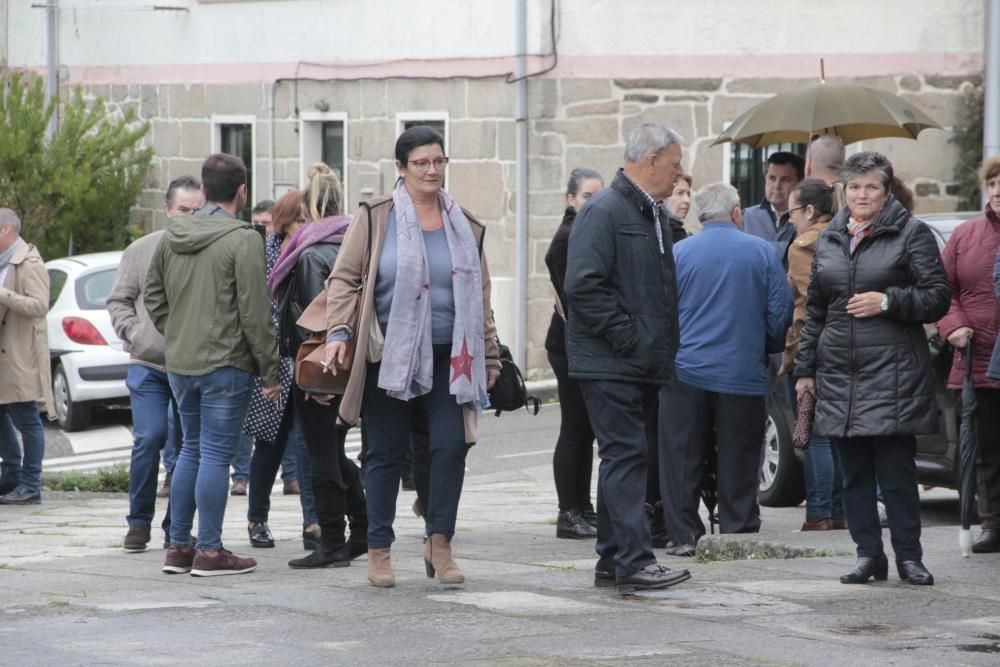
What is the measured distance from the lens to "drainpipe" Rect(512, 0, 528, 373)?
20203 millimetres

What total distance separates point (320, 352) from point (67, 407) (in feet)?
32.0

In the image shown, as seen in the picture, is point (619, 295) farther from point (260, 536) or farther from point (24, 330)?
point (24, 330)

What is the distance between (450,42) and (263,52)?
298 cm

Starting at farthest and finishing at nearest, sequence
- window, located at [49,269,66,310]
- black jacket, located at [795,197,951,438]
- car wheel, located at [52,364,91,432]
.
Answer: window, located at [49,269,66,310], car wheel, located at [52,364,91,432], black jacket, located at [795,197,951,438]

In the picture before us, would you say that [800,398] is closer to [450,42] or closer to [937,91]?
[937,91]

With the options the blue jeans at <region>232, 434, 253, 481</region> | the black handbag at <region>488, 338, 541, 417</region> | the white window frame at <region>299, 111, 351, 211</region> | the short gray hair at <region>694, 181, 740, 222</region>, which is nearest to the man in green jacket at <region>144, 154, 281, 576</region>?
the black handbag at <region>488, 338, 541, 417</region>

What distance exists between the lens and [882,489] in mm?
8141

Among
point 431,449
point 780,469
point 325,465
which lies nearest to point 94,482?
point 780,469

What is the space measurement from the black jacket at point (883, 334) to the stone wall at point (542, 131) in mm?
11294

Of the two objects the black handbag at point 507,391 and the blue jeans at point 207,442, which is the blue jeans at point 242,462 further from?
the black handbag at point 507,391

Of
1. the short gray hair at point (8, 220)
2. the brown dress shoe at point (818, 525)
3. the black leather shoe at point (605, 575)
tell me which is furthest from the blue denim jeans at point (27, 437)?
the black leather shoe at point (605, 575)

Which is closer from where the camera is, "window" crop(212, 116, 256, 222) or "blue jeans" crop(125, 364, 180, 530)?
"blue jeans" crop(125, 364, 180, 530)

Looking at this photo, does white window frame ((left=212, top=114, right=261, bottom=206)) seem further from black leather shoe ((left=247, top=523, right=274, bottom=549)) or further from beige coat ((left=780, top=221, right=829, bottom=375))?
beige coat ((left=780, top=221, right=829, bottom=375))

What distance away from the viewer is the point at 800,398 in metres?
8.29
